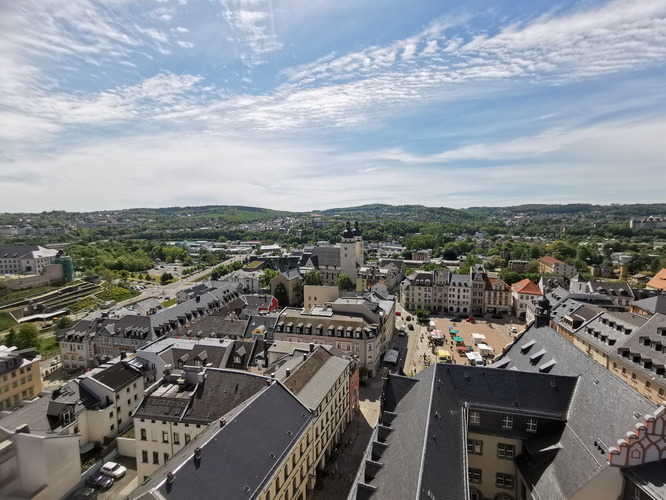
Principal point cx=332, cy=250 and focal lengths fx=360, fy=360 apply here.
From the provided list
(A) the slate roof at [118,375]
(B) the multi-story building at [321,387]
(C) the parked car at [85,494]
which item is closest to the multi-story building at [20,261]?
(A) the slate roof at [118,375]

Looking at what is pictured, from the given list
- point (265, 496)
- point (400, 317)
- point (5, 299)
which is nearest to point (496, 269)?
point (400, 317)

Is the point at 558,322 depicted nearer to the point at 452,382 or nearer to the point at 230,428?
the point at 452,382

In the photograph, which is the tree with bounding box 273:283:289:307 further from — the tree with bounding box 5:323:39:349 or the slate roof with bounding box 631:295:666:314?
the slate roof with bounding box 631:295:666:314

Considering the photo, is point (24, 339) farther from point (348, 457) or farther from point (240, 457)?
point (240, 457)

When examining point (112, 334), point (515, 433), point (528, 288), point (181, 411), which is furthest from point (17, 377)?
point (528, 288)

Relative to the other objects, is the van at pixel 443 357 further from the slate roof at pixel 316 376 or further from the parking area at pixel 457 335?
the slate roof at pixel 316 376
